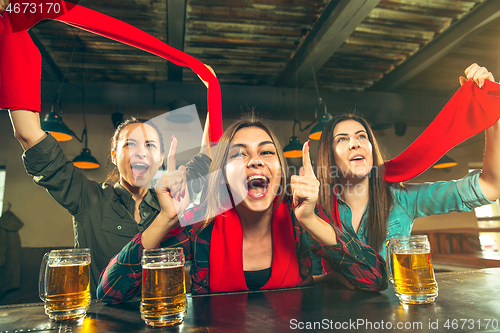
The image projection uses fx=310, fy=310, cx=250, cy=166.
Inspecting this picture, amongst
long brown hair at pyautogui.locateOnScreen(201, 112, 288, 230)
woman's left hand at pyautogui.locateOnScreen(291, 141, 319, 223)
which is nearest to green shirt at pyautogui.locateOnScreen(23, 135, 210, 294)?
long brown hair at pyautogui.locateOnScreen(201, 112, 288, 230)

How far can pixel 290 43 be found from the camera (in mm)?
4164

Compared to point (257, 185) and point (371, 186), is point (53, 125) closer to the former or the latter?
point (257, 185)

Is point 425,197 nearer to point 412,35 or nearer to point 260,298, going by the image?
point 260,298

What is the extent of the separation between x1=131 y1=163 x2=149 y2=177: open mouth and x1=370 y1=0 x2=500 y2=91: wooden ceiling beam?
4014 mm

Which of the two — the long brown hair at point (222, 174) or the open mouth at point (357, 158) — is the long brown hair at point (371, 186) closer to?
the open mouth at point (357, 158)

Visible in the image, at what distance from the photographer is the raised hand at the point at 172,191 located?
105cm

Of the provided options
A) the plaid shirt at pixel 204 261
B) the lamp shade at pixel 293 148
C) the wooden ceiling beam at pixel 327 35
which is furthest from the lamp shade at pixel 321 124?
the plaid shirt at pixel 204 261

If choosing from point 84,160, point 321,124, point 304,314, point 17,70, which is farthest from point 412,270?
point 84,160

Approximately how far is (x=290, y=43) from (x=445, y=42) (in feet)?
6.63

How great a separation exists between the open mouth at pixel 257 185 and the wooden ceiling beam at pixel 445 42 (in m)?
3.70

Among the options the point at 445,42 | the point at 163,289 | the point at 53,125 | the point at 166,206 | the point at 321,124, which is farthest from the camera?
the point at 445,42

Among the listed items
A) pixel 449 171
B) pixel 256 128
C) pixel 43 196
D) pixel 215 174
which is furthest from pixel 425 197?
pixel 449 171

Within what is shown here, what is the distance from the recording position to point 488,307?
81 cm

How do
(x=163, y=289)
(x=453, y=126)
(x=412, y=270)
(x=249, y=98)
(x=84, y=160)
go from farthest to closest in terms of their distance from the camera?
(x=249, y=98), (x=84, y=160), (x=453, y=126), (x=412, y=270), (x=163, y=289)
